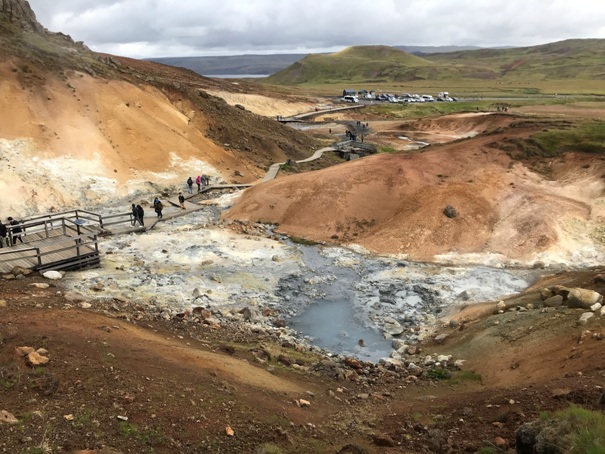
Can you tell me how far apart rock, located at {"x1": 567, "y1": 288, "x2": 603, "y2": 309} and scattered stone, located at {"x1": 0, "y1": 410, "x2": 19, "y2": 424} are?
55.1ft

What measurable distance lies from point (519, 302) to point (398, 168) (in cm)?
1710

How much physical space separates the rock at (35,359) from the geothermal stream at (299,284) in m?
7.78

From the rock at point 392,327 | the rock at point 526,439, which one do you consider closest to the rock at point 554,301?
the rock at point 392,327

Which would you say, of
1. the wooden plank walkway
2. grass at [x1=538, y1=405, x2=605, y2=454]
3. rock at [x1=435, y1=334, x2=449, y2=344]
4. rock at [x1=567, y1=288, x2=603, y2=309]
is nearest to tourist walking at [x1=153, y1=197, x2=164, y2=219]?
the wooden plank walkway

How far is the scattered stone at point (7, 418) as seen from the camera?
31.6 ft

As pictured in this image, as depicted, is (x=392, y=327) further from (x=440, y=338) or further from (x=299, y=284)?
(x=299, y=284)

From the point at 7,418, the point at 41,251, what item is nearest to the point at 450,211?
the point at 41,251

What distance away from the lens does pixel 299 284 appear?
25.0 meters

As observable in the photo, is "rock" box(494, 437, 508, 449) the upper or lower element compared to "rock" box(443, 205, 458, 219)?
lower

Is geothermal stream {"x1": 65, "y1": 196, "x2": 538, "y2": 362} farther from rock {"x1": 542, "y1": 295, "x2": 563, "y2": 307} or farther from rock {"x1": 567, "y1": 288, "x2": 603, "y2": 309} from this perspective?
rock {"x1": 567, "y1": 288, "x2": 603, "y2": 309}

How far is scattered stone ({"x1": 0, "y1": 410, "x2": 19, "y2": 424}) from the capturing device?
963 centimetres

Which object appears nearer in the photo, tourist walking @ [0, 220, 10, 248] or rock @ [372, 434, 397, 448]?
rock @ [372, 434, 397, 448]

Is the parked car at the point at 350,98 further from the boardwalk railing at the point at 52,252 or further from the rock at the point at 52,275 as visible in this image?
the rock at the point at 52,275

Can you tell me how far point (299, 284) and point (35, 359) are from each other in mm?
14487
